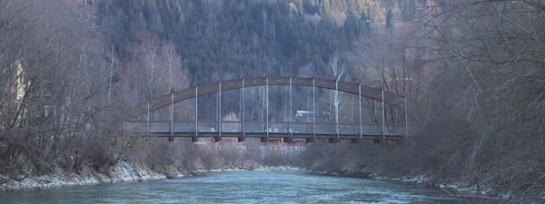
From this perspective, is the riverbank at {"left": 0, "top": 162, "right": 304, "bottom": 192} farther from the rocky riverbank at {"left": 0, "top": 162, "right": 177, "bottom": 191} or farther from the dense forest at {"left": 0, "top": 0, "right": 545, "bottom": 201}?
the dense forest at {"left": 0, "top": 0, "right": 545, "bottom": 201}

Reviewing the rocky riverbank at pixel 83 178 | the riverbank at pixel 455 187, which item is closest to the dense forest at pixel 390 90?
the riverbank at pixel 455 187

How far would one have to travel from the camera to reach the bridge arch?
48.7m

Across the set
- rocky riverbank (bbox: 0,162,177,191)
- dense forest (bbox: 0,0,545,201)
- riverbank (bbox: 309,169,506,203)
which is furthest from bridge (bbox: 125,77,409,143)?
riverbank (bbox: 309,169,506,203)

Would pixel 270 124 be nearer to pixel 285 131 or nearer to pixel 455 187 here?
pixel 285 131

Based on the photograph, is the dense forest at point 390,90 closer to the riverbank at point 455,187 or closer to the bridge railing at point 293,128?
the riverbank at point 455,187

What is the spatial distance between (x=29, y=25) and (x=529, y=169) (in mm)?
25677

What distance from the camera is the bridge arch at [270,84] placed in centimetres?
4869

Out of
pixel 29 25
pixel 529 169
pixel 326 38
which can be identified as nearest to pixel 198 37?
pixel 326 38

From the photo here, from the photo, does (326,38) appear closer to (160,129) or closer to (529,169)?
(160,129)

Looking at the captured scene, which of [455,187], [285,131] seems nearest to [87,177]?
[285,131]

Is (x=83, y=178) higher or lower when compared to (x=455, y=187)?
higher

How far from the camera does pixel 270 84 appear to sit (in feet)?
165

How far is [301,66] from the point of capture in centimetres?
14612

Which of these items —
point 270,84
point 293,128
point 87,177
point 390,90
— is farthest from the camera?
point 390,90
